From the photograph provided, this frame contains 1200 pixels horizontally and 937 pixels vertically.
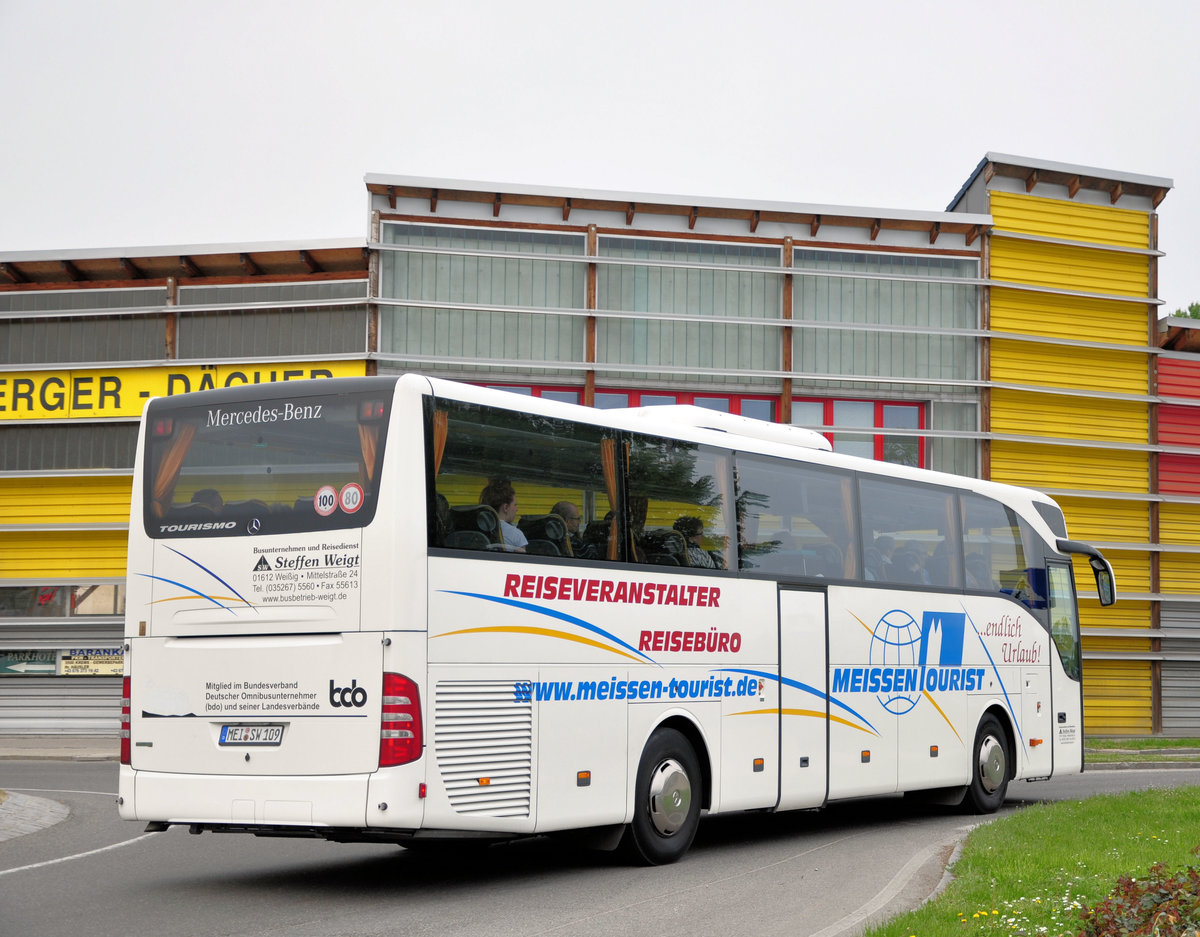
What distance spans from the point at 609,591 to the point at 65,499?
19.7 m

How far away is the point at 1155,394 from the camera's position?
30.0m

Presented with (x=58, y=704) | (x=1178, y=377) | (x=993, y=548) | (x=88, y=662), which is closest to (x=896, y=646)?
(x=993, y=548)

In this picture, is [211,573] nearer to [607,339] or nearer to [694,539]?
[694,539]

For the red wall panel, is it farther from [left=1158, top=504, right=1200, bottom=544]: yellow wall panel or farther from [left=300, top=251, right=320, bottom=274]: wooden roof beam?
[left=300, top=251, right=320, bottom=274]: wooden roof beam

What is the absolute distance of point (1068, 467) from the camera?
96.7 feet

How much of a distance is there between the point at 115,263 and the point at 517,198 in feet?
25.6

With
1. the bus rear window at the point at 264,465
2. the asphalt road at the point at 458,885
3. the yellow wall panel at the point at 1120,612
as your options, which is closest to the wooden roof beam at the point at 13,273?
the asphalt road at the point at 458,885

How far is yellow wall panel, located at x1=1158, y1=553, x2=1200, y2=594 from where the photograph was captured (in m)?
30.2

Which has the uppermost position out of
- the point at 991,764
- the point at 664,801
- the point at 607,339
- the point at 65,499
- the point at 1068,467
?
the point at 607,339

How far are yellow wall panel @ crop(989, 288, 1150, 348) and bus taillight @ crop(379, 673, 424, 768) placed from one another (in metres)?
22.3

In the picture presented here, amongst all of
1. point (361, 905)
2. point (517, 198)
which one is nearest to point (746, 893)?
point (361, 905)

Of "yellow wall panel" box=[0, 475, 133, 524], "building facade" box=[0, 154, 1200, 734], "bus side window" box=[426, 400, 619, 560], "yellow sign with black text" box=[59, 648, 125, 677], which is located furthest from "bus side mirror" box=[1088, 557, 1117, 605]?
"yellow sign with black text" box=[59, 648, 125, 677]

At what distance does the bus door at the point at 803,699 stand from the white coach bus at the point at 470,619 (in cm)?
3

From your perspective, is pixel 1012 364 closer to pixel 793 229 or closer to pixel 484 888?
pixel 793 229
